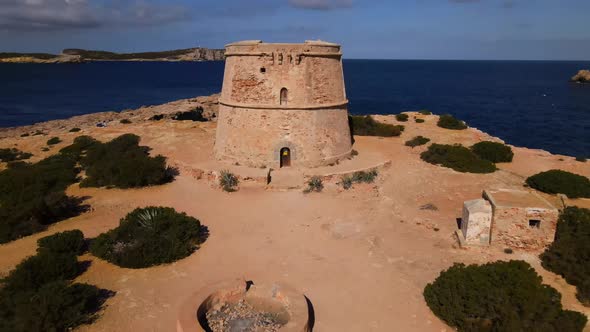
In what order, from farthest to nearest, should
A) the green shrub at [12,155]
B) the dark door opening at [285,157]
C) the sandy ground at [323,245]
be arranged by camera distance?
the green shrub at [12,155] < the dark door opening at [285,157] < the sandy ground at [323,245]

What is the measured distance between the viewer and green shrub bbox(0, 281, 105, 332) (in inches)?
291

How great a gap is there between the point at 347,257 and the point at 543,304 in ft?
16.1

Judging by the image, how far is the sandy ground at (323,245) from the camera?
877 centimetres

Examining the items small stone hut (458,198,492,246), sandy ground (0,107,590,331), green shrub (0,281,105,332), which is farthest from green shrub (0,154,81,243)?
small stone hut (458,198,492,246)

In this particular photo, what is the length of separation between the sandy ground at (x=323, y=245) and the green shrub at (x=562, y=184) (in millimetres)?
943

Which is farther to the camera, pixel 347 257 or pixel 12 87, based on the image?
pixel 12 87

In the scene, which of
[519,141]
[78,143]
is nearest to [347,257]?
[78,143]

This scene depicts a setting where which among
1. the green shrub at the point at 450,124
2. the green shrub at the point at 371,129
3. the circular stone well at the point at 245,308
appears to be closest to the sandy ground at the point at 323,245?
the circular stone well at the point at 245,308

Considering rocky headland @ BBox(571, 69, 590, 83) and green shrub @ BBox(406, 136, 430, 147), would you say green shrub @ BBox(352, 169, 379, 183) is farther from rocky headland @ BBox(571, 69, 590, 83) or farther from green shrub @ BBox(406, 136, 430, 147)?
rocky headland @ BBox(571, 69, 590, 83)

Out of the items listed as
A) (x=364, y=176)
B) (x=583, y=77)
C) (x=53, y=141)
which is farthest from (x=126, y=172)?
(x=583, y=77)

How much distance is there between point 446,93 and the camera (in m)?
81.9

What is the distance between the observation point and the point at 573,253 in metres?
9.98

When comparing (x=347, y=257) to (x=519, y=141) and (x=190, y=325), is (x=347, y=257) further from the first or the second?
(x=519, y=141)

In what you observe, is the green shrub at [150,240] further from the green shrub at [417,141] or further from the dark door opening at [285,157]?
the green shrub at [417,141]
